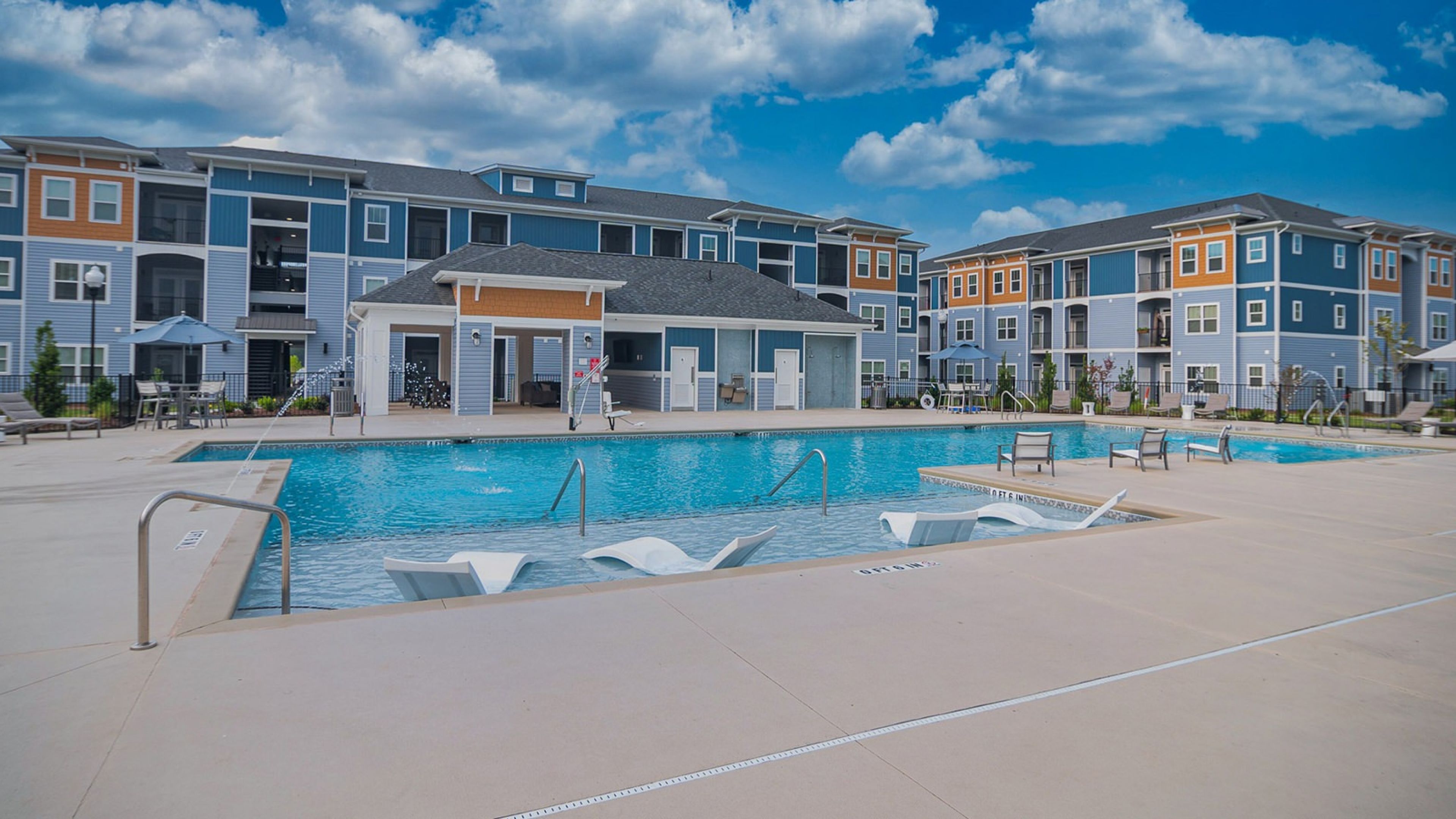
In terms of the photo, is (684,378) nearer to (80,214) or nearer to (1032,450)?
(1032,450)

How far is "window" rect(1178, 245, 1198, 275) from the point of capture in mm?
35781

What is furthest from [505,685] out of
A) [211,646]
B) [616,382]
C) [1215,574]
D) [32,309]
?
[32,309]

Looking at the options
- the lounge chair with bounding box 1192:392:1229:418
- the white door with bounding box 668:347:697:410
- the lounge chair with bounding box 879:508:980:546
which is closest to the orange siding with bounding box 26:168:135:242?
the white door with bounding box 668:347:697:410

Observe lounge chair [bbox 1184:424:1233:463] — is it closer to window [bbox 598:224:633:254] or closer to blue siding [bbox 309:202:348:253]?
window [bbox 598:224:633:254]

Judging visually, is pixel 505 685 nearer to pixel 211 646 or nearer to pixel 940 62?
pixel 211 646

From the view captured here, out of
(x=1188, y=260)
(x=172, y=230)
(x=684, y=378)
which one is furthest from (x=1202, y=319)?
(x=172, y=230)

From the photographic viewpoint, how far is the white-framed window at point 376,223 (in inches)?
1219

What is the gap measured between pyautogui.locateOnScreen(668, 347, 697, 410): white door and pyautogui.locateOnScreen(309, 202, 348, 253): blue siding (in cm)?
1372

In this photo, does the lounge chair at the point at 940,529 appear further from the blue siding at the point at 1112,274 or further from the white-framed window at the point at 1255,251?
the blue siding at the point at 1112,274

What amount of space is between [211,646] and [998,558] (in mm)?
5461

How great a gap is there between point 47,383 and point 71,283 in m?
13.0

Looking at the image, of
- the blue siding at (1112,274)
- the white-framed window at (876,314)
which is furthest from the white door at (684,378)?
the blue siding at (1112,274)

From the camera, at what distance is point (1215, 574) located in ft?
20.0

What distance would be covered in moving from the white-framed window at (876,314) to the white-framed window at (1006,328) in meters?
→ 9.61
